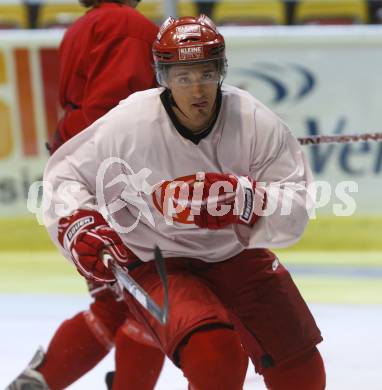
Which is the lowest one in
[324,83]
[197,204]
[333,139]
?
[324,83]

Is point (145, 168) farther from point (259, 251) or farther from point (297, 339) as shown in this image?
point (297, 339)

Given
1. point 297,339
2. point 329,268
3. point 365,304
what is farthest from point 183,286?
point 329,268

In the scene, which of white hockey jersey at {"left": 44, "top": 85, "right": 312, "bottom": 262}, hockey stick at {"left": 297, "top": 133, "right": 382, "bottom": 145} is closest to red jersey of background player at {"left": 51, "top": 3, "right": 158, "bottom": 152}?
white hockey jersey at {"left": 44, "top": 85, "right": 312, "bottom": 262}

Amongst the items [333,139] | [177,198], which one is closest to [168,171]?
[177,198]

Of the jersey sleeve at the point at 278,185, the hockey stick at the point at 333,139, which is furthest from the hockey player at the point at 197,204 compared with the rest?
the hockey stick at the point at 333,139

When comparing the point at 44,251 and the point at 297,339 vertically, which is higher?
the point at 297,339

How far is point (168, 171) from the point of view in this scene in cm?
216

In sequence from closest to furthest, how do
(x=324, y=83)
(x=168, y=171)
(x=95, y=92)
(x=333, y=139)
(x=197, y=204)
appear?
(x=197, y=204)
(x=168, y=171)
(x=95, y=92)
(x=333, y=139)
(x=324, y=83)

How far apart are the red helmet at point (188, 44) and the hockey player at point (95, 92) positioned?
0.38 metres

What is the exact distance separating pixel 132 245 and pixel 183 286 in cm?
20

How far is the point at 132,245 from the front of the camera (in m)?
2.25

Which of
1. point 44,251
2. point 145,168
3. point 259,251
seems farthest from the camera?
point 44,251

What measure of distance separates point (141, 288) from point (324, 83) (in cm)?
260

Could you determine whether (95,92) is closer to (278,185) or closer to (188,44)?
(188,44)
